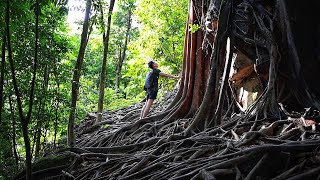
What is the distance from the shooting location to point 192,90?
6.25 metres

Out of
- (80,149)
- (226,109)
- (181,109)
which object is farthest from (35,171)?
(226,109)

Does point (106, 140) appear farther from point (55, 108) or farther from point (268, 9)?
point (268, 9)

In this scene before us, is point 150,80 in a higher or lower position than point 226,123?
higher

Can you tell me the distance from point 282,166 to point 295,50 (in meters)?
2.39

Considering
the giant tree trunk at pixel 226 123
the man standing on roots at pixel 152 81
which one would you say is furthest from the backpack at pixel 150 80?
the giant tree trunk at pixel 226 123

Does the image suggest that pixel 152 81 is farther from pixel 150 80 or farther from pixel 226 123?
pixel 226 123

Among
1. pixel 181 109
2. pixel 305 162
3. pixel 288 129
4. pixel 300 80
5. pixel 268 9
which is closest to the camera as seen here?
pixel 305 162

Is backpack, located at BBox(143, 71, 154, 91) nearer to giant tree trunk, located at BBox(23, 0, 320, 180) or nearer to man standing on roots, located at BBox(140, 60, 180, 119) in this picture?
man standing on roots, located at BBox(140, 60, 180, 119)

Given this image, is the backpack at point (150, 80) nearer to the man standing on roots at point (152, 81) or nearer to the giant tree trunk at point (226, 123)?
the man standing on roots at point (152, 81)

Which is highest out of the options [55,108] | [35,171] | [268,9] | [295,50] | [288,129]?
[268,9]

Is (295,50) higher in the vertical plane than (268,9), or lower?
lower

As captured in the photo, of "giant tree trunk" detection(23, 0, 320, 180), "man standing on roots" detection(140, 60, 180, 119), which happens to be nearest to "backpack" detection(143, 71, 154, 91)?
"man standing on roots" detection(140, 60, 180, 119)

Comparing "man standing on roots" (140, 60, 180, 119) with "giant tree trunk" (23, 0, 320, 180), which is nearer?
"giant tree trunk" (23, 0, 320, 180)

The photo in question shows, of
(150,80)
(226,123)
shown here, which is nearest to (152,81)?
(150,80)
